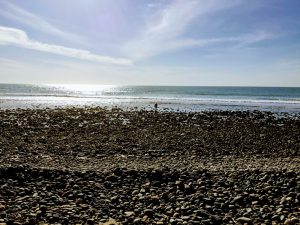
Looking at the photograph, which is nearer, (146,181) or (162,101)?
(146,181)

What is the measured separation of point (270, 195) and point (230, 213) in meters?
1.50

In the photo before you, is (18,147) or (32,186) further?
(18,147)

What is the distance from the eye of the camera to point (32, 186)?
8.20 meters

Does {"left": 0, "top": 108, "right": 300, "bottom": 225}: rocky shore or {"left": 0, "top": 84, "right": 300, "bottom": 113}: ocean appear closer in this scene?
{"left": 0, "top": 108, "right": 300, "bottom": 225}: rocky shore

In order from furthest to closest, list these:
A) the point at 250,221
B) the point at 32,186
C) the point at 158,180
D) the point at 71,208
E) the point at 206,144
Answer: the point at 206,144 < the point at 158,180 < the point at 32,186 < the point at 71,208 < the point at 250,221

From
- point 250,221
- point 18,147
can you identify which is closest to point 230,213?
point 250,221

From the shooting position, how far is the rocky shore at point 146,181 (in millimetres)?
6609

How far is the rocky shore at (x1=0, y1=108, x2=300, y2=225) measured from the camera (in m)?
6.61

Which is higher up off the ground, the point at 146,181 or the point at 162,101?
the point at 162,101

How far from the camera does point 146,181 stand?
883 cm

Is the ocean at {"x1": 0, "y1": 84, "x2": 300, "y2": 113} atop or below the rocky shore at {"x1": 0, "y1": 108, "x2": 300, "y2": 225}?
atop

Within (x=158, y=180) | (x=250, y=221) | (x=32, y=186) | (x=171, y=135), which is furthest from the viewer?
(x=171, y=135)

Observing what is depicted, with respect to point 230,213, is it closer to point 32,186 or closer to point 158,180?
point 158,180

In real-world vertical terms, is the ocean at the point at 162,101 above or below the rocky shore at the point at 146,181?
above
